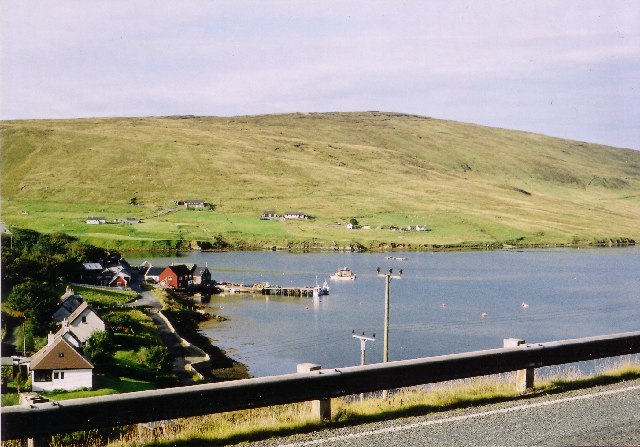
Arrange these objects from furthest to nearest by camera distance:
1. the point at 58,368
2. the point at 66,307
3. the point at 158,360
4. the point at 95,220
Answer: the point at 95,220 < the point at 66,307 < the point at 158,360 < the point at 58,368

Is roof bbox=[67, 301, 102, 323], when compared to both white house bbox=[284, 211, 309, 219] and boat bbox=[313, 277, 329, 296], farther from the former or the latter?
white house bbox=[284, 211, 309, 219]

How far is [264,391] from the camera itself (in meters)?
9.27

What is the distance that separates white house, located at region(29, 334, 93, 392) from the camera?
3916 cm

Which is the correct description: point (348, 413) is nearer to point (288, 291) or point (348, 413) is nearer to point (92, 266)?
point (288, 291)

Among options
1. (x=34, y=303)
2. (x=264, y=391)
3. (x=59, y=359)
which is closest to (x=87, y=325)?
(x=34, y=303)

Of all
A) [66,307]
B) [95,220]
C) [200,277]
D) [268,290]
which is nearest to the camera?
[66,307]

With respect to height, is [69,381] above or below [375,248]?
below

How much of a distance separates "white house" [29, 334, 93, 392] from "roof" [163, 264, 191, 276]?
61.7m

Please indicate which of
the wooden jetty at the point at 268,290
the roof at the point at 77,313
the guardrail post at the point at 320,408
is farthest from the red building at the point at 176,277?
the guardrail post at the point at 320,408

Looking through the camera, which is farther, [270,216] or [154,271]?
[270,216]

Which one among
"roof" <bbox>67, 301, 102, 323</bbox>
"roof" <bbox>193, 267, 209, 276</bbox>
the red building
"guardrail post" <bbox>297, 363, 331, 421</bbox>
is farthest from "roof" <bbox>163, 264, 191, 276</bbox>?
"guardrail post" <bbox>297, 363, 331, 421</bbox>

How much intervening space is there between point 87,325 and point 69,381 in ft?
46.2

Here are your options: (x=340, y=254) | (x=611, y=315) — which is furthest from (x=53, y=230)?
(x=611, y=315)

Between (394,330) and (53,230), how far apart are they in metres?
101
